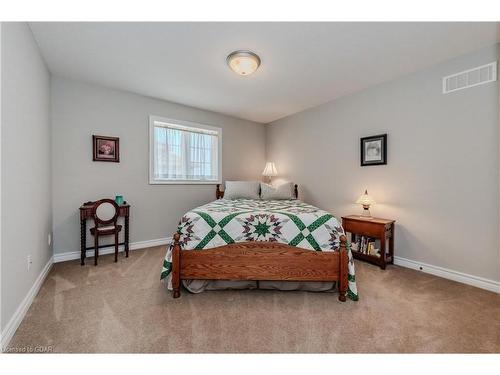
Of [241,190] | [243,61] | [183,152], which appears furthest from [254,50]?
[183,152]

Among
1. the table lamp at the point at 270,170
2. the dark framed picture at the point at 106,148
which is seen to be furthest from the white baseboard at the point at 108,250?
the table lamp at the point at 270,170

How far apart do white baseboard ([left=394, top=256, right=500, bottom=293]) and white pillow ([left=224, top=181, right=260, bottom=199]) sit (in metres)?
2.11

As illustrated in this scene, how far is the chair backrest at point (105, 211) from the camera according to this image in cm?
277

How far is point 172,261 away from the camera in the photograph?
1.96 metres

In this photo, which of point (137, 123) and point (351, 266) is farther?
point (137, 123)

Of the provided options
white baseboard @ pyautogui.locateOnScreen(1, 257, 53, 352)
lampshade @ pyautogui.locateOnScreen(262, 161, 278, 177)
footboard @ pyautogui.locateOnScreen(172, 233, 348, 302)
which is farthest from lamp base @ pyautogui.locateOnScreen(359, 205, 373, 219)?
white baseboard @ pyautogui.locateOnScreen(1, 257, 53, 352)

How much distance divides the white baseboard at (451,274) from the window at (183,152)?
3128 mm

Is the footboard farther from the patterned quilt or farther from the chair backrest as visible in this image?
the chair backrest

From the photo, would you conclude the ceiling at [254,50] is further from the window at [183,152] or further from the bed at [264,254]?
the bed at [264,254]

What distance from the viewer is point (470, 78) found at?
90.0 inches

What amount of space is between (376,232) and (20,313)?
3.39 metres
